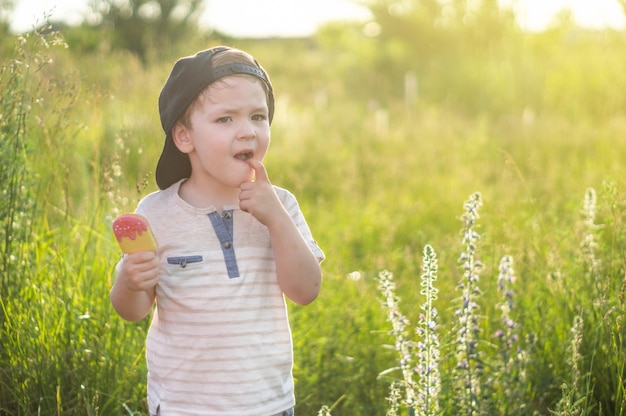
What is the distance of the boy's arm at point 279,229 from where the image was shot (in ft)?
7.23

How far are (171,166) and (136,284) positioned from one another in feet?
1.49

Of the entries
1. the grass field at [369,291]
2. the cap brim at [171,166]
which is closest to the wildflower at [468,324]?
the grass field at [369,291]

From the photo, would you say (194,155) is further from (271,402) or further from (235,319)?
(271,402)

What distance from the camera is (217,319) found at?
223 centimetres

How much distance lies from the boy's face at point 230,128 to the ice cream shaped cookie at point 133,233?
0.27 m

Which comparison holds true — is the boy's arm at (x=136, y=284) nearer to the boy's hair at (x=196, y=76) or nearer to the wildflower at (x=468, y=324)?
the boy's hair at (x=196, y=76)

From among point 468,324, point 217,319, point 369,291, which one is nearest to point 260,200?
point 217,319

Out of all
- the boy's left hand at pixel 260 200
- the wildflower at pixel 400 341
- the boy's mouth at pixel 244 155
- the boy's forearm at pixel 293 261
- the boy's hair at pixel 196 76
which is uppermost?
the boy's hair at pixel 196 76

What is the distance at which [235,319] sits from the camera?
2.23 meters

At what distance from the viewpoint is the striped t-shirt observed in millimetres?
2227

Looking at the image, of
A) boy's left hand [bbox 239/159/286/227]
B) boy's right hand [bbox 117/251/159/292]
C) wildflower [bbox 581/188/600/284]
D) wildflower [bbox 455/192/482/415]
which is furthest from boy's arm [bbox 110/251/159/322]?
wildflower [bbox 581/188/600/284]

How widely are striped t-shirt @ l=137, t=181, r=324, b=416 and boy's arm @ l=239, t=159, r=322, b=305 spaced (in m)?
0.09

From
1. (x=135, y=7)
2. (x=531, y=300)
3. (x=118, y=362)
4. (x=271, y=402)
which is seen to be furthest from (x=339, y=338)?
(x=135, y=7)

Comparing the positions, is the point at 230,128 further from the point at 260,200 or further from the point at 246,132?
the point at 260,200
